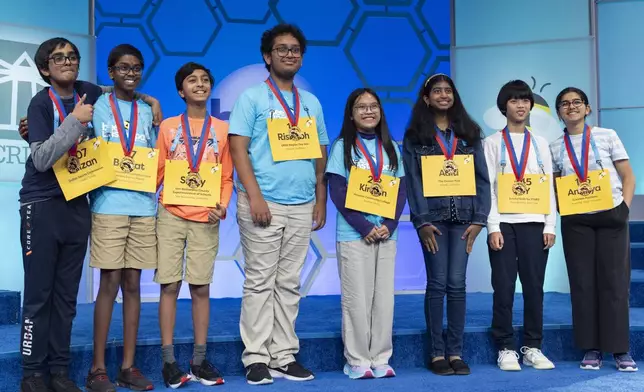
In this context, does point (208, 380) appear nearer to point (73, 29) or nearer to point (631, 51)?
point (73, 29)

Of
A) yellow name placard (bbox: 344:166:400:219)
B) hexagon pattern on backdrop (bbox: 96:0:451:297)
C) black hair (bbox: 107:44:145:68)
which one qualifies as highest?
hexagon pattern on backdrop (bbox: 96:0:451:297)

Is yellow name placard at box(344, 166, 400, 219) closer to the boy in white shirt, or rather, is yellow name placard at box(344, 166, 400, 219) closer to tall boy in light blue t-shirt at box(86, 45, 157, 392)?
the boy in white shirt

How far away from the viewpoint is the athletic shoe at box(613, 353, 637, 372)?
3.04m

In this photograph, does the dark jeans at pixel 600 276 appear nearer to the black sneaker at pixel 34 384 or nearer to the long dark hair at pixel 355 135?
the long dark hair at pixel 355 135

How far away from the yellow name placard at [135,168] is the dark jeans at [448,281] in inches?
49.3

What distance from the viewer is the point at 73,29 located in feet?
14.1

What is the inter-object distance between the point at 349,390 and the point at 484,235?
239 centimetres

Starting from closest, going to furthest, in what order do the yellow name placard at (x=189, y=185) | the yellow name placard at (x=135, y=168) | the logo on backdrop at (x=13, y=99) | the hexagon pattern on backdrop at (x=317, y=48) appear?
the yellow name placard at (x=135, y=168)
the yellow name placard at (x=189, y=185)
the logo on backdrop at (x=13, y=99)
the hexagon pattern on backdrop at (x=317, y=48)

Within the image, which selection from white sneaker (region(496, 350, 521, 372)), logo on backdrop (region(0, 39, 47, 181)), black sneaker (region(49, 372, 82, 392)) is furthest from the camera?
logo on backdrop (region(0, 39, 47, 181))

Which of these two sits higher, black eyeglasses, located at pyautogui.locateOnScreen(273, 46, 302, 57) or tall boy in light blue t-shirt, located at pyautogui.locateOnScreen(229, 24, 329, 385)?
black eyeglasses, located at pyautogui.locateOnScreen(273, 46, 302, 57)

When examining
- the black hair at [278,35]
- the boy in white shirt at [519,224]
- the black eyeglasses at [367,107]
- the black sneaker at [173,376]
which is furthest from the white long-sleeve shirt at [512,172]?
the black sneaker at [173,376]

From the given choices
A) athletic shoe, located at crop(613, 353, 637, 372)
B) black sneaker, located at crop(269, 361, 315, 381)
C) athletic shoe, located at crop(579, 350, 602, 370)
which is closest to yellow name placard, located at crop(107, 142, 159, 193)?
black sneaker, located at crop(269, 361, 315, 381)

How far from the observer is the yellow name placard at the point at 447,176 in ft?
9.66

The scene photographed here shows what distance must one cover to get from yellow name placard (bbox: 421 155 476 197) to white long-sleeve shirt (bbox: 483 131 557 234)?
0.20m
